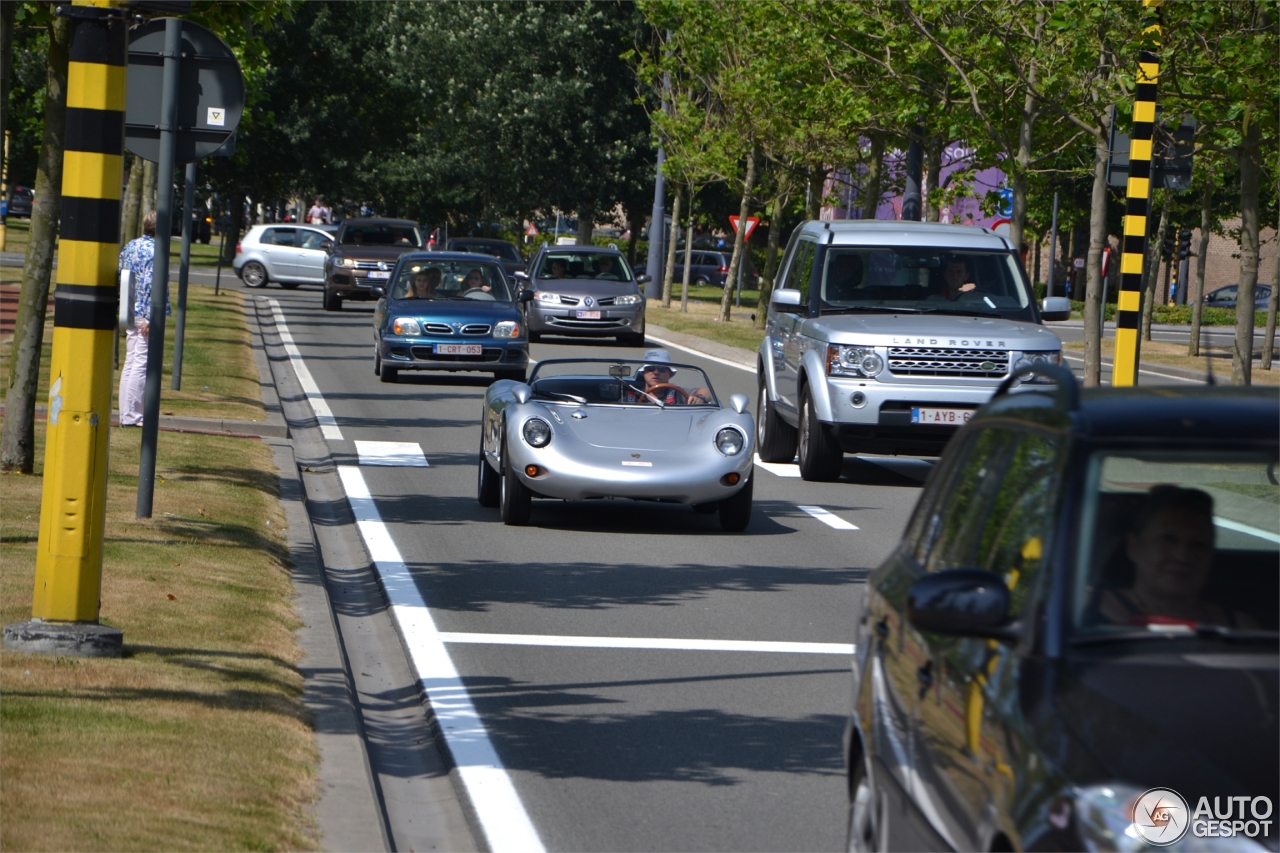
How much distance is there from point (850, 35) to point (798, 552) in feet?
61.1

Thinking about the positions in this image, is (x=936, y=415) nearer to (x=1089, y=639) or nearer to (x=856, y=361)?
(x=856, y=361)

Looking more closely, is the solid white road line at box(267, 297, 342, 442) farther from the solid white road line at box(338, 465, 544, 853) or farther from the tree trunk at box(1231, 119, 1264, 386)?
the tree trunk at box(1231, 119, 1264, 386)

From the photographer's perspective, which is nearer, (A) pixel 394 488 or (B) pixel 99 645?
(B) pixel 99 645

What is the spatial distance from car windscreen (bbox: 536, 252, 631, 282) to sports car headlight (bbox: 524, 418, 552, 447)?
2156 cm

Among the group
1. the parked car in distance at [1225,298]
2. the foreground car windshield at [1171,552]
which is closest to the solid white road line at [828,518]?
the foreground car windshield at [1171,552]

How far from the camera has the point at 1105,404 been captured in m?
3.90

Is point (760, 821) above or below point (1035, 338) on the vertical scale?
below

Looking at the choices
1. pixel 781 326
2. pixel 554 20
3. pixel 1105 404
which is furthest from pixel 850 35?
pixel 554 20

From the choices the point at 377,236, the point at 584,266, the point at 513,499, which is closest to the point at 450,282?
the point at 584,266

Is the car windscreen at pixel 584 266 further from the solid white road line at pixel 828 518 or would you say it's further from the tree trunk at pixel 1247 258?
the solid white road line at pixel 828 518

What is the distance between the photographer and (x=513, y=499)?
485 inches

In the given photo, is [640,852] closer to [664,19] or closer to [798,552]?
[798,552]

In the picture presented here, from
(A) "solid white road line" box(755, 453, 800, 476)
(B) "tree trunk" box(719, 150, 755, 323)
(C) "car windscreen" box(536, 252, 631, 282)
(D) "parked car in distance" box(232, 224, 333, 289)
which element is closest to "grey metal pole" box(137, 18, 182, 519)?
(A) "solid white road line" box(755, 453, 800, 476)

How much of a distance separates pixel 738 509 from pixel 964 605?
9.00 m
